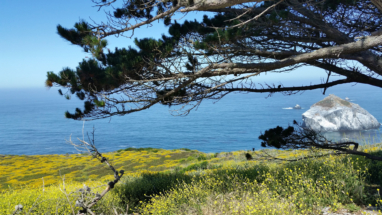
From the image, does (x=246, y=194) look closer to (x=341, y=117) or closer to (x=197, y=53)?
(x=197, y=53)

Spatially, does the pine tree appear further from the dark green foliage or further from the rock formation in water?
the rock formation in water

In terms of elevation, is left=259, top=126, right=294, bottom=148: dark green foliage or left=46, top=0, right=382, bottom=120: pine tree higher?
left=46, top=0, right=382, bottom=120: pine tree

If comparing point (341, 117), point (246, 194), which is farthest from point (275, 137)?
point (341, 117)

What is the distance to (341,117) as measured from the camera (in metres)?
30.0

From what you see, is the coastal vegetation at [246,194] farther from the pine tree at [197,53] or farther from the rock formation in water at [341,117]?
the rock formation in water at [341,117]

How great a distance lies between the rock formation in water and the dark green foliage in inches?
1078

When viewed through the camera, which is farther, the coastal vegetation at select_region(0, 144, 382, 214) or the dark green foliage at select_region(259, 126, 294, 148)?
the dark green foliage at select_region(259, 126, 294, 148)

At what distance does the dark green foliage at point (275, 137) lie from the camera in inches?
185

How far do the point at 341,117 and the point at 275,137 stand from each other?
3014cm

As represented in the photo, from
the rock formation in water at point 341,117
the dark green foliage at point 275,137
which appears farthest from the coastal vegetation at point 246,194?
the rock formation in water at point 341,117

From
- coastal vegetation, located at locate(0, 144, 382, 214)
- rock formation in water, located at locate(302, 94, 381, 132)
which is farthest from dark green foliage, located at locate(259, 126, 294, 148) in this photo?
rock formation in water, located at locate(302, 94, 381, 132)

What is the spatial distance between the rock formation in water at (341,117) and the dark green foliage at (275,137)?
89.8ft

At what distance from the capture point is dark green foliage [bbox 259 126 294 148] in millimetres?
4695

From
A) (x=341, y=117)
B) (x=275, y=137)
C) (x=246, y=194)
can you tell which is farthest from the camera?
(x=341, y=117)
